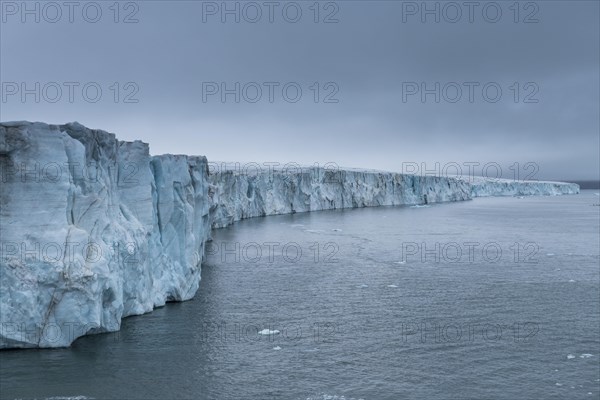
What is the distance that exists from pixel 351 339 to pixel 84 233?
9.19 m

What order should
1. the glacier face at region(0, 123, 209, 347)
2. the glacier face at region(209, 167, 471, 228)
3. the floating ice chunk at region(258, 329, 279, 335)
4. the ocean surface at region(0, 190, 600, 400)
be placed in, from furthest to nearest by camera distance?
the glacier face at region(209, 167, 471, 228), the floating ice chunk at region(258, 329, 279, 335), the glacier face at region(0, 123, 209, 347), the ocean surface at region(0, 190, 600, 400)

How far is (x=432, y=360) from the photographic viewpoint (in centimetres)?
1639

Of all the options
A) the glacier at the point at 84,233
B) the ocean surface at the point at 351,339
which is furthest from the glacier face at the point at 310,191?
the ocean surface at the point at 351,339

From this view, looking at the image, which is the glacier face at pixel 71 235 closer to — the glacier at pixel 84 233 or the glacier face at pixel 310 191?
the glacier at pixel 84 233

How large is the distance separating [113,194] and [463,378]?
1337cm

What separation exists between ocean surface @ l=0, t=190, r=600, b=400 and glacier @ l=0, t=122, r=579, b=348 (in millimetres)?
793

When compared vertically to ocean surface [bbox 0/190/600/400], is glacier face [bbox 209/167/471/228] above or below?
above

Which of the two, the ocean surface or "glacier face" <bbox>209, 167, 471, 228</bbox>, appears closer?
the ocean surface

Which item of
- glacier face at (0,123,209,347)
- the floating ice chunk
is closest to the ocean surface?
the floating ice chunk

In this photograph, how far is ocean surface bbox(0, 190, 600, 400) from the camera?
14.4m

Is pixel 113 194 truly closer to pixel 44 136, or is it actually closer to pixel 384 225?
pixel 44 136

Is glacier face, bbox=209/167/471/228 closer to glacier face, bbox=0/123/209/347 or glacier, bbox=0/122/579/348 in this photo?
glacier, bbox=0/122/579/348

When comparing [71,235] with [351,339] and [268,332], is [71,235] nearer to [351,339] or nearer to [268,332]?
[268,332]

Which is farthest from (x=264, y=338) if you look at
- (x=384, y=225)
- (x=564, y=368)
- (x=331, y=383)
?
(x=384, y=225)
